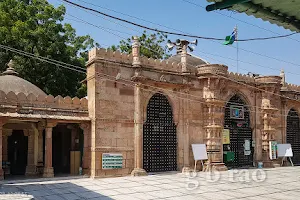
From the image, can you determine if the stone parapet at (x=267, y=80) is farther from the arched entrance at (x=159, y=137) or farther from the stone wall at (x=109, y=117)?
the stone wall at (x=109, y=117)

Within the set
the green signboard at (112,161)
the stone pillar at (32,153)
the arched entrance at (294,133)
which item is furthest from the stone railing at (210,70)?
the stone pillar at (32,153)

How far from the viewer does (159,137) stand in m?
14.6

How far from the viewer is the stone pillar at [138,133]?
13.5 metres

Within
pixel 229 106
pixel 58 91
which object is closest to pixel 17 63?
pixel 58 91

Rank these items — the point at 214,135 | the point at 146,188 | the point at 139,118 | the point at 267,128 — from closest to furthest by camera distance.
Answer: the point at 146,188
the point at 139,118
the point at 214,135
the point at 267,128

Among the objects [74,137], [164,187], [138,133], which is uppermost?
[138,133]

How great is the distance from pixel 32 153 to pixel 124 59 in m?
5.86

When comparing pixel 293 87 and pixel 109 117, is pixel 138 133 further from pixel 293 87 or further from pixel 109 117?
pixel 293 87

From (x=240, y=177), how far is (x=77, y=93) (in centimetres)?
1381

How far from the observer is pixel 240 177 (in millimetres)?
13297

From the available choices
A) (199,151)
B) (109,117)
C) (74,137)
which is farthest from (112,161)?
(199,151)

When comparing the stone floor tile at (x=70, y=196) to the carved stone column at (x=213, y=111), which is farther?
the carved stone column at (x=213, y=111)

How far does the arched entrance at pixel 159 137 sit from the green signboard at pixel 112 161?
126 cm

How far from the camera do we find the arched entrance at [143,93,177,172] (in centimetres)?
1417
